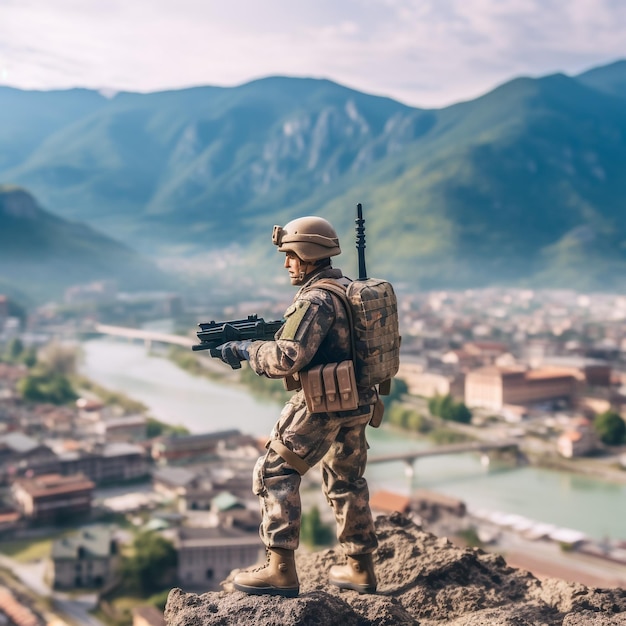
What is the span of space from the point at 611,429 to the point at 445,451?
15.3 feet

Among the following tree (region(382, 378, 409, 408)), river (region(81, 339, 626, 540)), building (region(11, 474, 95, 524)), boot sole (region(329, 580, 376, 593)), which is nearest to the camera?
boot sole (region(329, 580, 376, 593))

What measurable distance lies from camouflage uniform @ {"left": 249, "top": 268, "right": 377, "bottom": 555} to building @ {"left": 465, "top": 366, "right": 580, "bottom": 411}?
2364cm

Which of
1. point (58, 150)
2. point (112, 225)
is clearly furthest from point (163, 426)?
point (58, 150)

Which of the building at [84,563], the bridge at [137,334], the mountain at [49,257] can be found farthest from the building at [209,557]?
the mountain at [49,257]

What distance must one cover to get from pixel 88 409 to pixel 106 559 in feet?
37.5

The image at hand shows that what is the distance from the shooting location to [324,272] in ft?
8.61

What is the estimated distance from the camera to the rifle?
8.45ft

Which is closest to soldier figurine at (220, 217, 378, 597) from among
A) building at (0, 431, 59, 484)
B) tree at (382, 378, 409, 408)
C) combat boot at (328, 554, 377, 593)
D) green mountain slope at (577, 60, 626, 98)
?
combat boot at (328, 554, 377, 593)

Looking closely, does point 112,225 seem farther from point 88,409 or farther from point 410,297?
point 88,409

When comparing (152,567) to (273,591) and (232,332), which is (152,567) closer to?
(273,591)

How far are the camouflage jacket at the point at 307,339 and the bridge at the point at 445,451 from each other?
14848 mm

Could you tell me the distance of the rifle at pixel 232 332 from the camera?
2.57 meters

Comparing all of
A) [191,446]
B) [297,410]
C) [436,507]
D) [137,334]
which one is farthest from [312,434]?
[137,334]

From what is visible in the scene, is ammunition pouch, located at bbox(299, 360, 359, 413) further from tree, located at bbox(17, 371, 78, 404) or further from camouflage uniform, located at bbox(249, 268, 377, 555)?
tree, located at bbox(17, 371, 78, 404)
